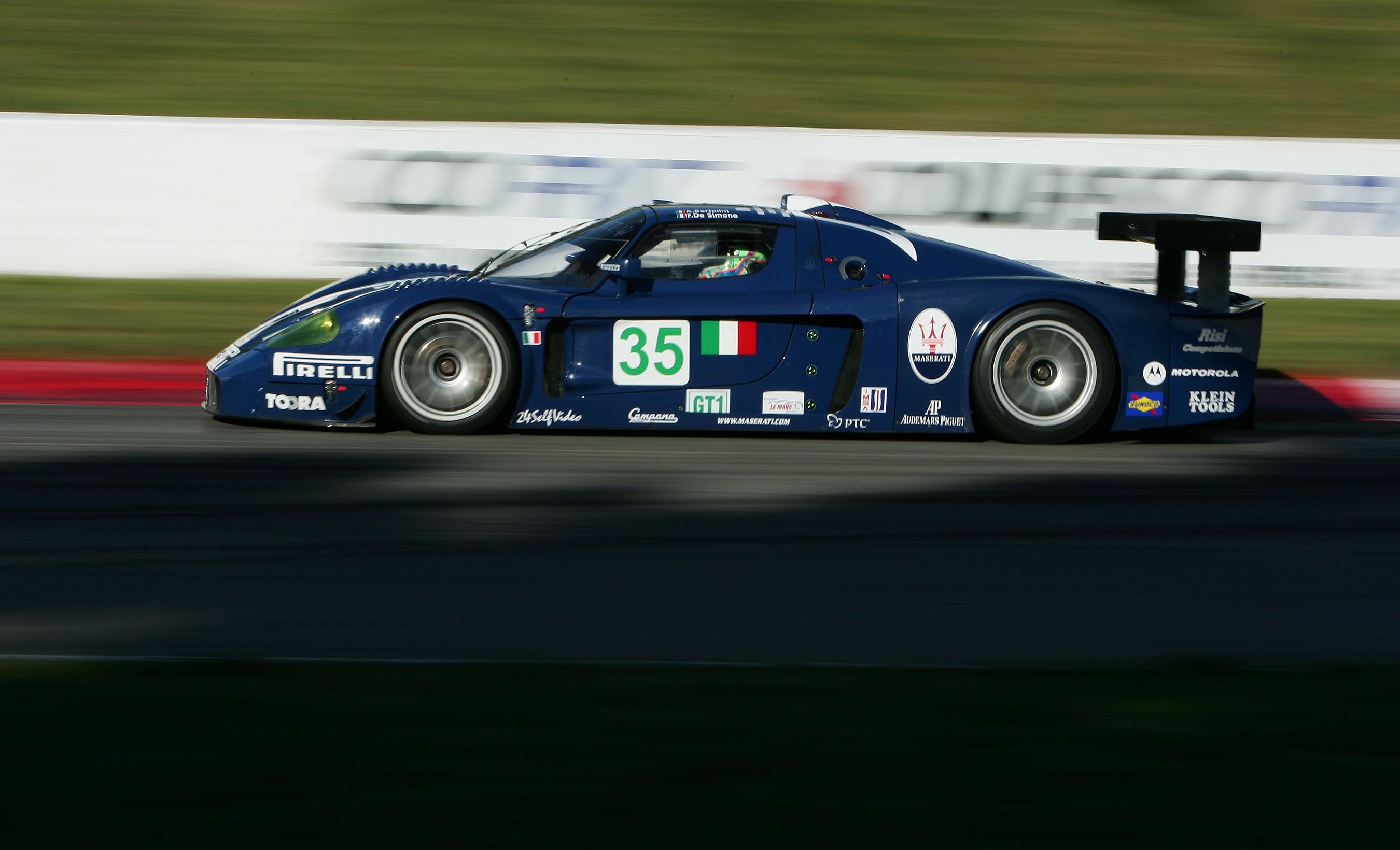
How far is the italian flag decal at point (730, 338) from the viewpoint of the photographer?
7.06 m

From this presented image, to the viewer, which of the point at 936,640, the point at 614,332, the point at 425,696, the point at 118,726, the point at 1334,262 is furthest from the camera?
the point at 1334,262

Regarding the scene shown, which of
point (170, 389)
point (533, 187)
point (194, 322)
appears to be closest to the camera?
point (170, 389)

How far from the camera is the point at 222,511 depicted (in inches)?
221

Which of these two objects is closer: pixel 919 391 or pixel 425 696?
pixel 425 696

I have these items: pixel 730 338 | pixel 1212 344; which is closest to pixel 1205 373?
pixel 1212 344

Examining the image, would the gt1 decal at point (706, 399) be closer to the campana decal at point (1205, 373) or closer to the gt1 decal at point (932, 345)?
the gt1 decal at point (932, 345)

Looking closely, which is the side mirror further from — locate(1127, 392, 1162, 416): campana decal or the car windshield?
locate(1127, 392, 1162, 416): campana decal

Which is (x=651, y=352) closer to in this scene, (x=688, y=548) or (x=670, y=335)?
(x=670, y=335)

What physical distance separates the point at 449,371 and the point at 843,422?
6.35 feet

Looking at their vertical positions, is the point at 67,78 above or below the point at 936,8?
below

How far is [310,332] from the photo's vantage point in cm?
705

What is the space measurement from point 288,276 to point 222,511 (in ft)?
20.5

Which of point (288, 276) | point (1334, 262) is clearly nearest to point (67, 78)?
point (288, 276)

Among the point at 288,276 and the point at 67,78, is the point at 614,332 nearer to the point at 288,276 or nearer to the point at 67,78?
the point at 288,276
